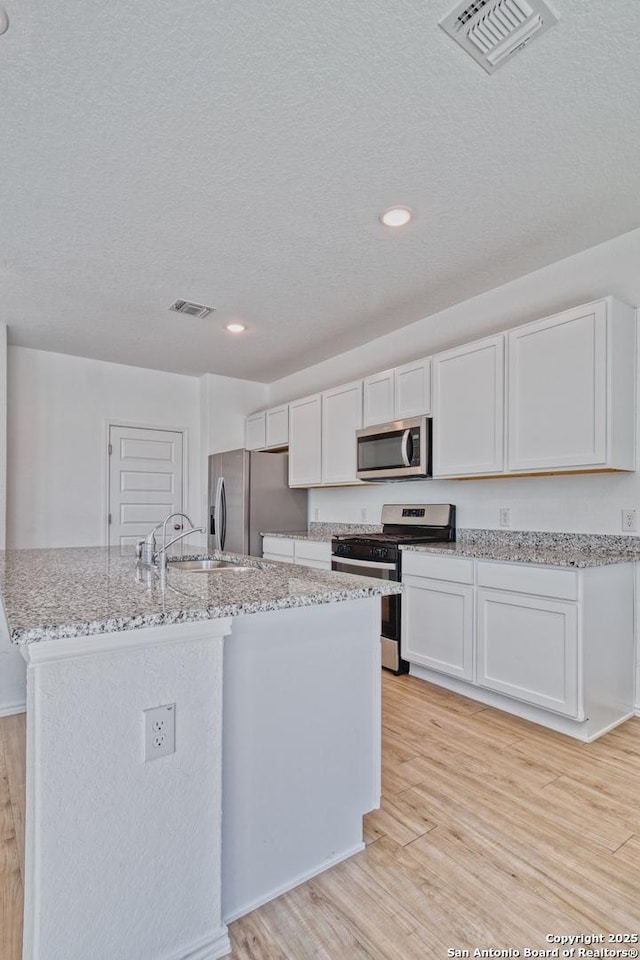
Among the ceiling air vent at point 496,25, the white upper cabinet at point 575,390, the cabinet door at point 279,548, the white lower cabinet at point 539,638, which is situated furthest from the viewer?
the cabinet door at point 279,548

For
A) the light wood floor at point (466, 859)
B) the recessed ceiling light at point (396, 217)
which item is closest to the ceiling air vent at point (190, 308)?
the recessed ceiling light at point (396, 217)

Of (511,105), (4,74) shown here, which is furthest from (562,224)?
(4,74)

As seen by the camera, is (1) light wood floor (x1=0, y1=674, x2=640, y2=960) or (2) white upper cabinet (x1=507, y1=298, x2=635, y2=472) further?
(2) white upper cabinet (x1=507, y1=298, x2=635, y2=472)

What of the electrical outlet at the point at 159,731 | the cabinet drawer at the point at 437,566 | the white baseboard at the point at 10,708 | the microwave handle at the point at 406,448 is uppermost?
the microwave handle at the point at 406,448

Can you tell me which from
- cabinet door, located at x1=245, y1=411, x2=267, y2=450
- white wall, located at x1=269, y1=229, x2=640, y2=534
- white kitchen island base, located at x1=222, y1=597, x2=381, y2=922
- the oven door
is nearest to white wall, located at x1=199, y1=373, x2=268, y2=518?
cabinet door, located at x1=245, y1=411, x2=267, y2=450

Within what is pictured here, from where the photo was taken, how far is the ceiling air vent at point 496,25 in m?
1.44

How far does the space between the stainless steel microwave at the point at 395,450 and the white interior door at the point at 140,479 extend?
2.37m

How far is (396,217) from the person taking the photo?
248 cm

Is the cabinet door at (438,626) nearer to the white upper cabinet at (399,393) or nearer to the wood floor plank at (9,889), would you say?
the white upper cabinet at (399,393)

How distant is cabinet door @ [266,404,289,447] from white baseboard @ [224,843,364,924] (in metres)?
3.75

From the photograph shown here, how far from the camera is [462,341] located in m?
3.61

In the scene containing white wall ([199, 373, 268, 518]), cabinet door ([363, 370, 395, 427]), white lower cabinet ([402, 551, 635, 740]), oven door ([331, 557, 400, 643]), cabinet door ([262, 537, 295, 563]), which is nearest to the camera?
white lower cabinet ([402, 551, 635, 740])

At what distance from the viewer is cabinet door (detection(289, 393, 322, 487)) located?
457 cm

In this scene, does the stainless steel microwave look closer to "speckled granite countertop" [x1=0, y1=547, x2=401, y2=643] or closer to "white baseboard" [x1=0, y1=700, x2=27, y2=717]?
"speckled granite countertop" [x1=0, y1=547, x2=401, y2=643]
